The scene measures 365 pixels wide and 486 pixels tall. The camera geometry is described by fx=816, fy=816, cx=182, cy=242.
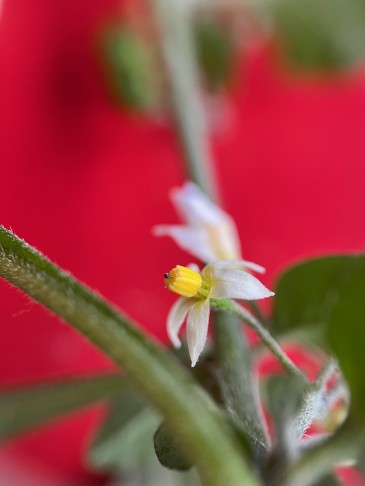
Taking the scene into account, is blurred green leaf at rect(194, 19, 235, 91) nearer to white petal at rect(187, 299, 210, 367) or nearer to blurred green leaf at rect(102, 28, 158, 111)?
blurred green leaf at rect(102, 28, 158, 111)

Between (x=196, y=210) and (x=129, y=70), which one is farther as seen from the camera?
(x=129, y=70)

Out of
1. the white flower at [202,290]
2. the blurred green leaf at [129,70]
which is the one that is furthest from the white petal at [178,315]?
the blurred green leaf at [129,70]

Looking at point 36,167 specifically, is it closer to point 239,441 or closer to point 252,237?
point 252,237

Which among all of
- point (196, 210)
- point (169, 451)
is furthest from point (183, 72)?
point (169, 451)

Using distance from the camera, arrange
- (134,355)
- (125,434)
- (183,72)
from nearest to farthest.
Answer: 1. (134,355)
2. (125,434)
3. (183,72)

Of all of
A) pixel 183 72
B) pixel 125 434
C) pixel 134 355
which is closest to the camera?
pixel 134 355

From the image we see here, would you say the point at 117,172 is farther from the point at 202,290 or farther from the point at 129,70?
the point at 202,290
